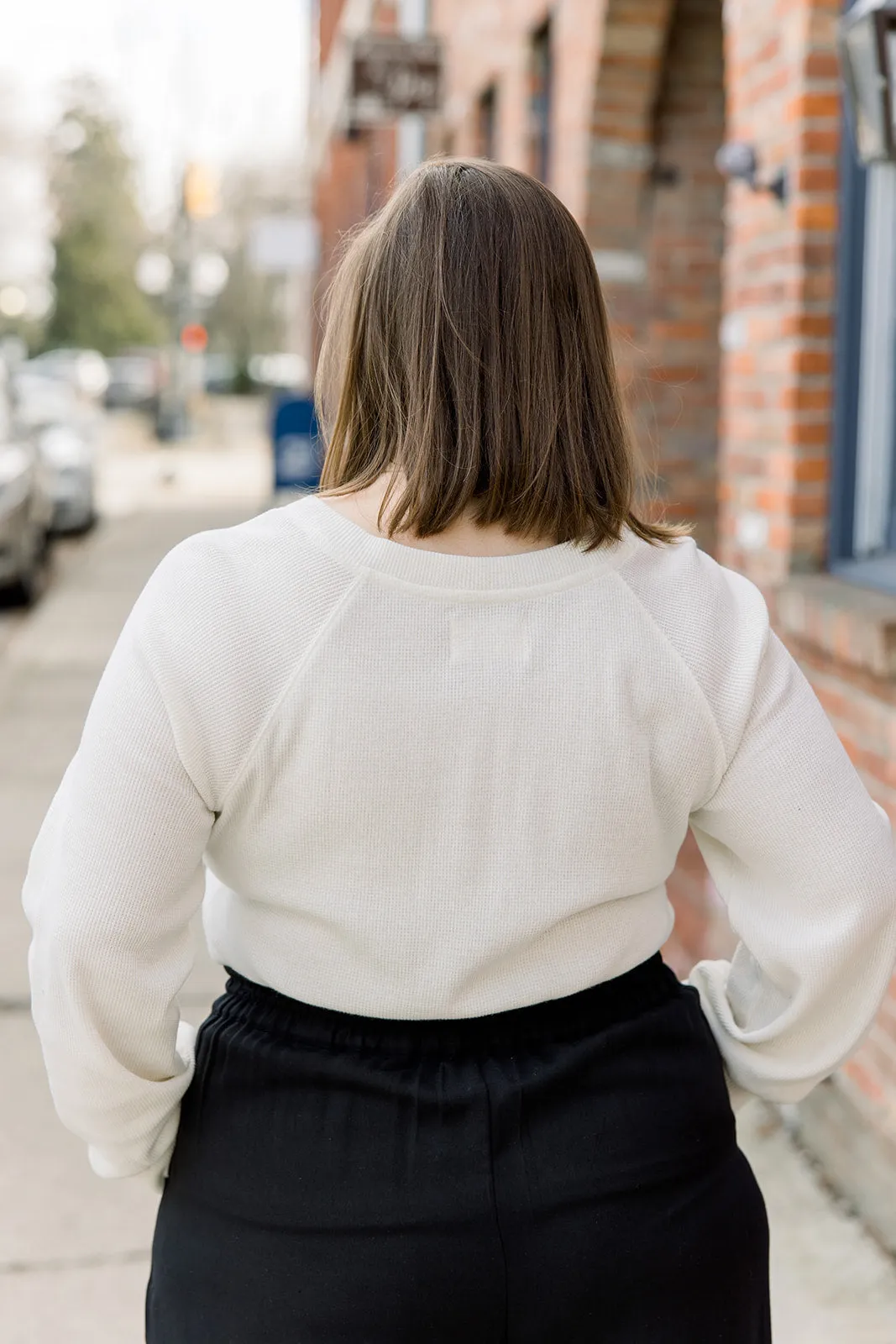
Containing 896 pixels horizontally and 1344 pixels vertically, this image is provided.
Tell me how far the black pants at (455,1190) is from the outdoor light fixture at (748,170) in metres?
2.68

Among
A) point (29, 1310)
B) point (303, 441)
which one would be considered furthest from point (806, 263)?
point (303, 441)

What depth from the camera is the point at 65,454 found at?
48.3ft

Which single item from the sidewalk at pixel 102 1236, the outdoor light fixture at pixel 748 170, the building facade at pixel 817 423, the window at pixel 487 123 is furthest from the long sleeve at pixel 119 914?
the window at pixel 487 123

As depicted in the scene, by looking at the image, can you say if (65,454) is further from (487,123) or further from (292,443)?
(487,123)

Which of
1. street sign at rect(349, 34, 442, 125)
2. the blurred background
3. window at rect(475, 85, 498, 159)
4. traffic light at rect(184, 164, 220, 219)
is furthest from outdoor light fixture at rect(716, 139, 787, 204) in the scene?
traffic light at rect(184, 164, 220, 219)

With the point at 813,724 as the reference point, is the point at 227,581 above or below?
above

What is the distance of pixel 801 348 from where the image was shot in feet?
12.2

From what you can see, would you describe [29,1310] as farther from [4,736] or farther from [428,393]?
[4,736]

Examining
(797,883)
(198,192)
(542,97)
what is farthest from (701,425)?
(198,192)

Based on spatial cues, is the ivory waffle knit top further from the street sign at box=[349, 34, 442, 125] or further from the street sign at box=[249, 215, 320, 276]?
the street sign at box=[249, 215, 320, 276]

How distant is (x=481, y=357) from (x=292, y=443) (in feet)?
26.1

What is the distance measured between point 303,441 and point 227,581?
797 cm

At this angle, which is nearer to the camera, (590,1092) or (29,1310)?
(590,1092)

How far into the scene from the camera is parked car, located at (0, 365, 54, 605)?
10898 mm
